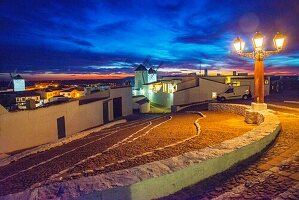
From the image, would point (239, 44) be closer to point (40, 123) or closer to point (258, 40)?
point (258, 40)

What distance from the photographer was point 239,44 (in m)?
11.2

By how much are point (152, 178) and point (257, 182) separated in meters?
1.87

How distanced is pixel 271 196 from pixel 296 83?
165 feet

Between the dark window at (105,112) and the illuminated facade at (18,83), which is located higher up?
the illuminated facade at (18,83)

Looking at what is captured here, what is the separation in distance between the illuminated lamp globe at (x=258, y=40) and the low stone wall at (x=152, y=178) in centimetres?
669

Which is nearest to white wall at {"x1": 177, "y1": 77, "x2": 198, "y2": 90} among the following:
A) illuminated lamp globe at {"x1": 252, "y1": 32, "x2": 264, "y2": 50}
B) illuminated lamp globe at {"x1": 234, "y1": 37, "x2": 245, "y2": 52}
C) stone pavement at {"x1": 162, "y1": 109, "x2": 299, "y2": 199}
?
illuminated lamp globe at {"x1": 234, "y1": 37, "x2": 245, "y2": 52}

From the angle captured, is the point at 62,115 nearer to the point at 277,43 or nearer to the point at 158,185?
the point at 277,43

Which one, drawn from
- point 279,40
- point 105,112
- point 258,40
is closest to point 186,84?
point 105,112

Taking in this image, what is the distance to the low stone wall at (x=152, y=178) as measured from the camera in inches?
127

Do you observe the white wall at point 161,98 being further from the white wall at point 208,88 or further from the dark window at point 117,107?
the dark window at point 117,107

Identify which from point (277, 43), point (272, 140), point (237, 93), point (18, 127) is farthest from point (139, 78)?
point (272, 140)

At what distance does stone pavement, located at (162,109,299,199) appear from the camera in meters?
3.68

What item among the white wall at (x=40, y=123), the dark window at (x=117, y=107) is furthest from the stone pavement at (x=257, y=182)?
the dark window at (x=117, y=107)

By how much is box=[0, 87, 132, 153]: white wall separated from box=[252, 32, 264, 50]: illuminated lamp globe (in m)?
13.2
